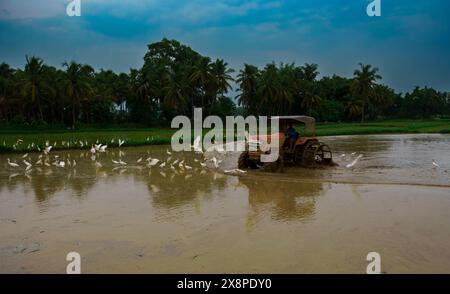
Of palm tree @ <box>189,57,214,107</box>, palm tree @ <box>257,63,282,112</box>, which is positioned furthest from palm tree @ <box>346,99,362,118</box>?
palm tree @ <box>189,57,214,107</box>

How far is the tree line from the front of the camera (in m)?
43.1

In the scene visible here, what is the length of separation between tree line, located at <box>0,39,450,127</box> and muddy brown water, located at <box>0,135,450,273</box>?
33.1m

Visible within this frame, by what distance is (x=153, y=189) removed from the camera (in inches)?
405

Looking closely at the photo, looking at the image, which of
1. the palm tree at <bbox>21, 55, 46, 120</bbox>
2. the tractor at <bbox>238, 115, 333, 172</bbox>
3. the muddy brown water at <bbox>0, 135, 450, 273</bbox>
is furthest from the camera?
the palm tree at <bbox>21, 55, 46, 120</bbox>

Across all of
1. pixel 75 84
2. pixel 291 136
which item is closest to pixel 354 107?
pixel 75 84

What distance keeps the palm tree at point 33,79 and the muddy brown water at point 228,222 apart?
99.6ft

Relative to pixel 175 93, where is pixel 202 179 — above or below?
below

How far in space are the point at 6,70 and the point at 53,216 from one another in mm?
53275

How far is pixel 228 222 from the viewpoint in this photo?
23.0 ft

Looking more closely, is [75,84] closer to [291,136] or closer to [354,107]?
[291,136]

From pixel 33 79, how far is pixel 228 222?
38.3 m

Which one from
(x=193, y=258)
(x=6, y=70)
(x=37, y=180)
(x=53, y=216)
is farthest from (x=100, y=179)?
(x=6, y=70)

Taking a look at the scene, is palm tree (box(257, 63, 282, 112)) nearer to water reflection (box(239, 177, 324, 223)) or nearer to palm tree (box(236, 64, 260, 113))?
palm tree (box(236, 64, 260, 113))

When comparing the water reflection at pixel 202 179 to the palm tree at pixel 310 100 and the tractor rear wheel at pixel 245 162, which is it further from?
the palm tree at pixel 310 100
